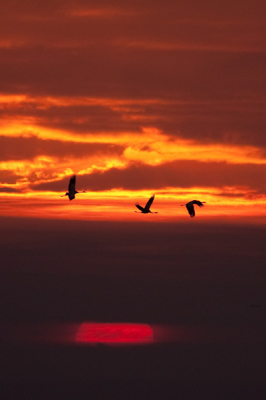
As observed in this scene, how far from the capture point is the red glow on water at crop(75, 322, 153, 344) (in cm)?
12288

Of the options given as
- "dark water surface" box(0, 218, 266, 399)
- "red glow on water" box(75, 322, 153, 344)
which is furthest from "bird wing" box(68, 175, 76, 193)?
"red glow on water" box(75, 322, 153, 344)

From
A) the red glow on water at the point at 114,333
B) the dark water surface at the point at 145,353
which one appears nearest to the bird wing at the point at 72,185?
the dark water surface at the point at 145,353

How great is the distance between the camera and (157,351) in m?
116

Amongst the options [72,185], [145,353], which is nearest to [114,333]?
[145,353]

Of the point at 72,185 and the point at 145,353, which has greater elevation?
the point at 72,185

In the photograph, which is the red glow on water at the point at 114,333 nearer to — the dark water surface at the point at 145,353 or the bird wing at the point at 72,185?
the dark water surface at the point at 145,353

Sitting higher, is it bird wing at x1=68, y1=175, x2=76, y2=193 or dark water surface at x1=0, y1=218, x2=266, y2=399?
bird wing at x1=68, y1=175, x2=76, y2=193

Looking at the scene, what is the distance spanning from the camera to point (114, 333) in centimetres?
12775

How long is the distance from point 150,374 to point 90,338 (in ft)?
72.8

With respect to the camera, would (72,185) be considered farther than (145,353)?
No

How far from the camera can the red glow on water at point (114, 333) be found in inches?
4838

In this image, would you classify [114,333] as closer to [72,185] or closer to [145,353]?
[145,353]

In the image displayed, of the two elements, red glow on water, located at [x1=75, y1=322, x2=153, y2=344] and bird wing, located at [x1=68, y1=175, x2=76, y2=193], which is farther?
red glow on water, located at [x1=75, y1=322, x2=153, y2=344]

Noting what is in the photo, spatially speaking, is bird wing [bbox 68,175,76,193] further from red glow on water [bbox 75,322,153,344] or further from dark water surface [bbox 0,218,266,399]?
red glow on water [bbox 75,322,153,344]
